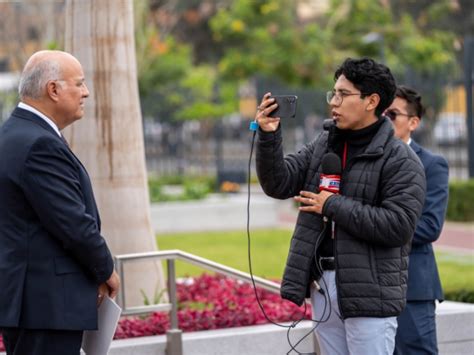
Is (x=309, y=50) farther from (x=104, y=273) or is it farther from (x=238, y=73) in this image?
(x=104, y=273)

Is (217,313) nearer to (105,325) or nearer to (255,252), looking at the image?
(105,325)

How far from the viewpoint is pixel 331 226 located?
4.88 meters

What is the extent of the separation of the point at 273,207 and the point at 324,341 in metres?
13.1

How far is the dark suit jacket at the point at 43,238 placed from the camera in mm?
4336

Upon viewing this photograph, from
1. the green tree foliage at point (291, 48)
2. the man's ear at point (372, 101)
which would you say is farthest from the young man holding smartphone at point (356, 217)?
the green tree foliage at point (291, 48)

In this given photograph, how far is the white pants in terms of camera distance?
471 cm

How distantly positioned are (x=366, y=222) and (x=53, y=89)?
4.93ft

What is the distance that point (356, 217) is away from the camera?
4.68 metres

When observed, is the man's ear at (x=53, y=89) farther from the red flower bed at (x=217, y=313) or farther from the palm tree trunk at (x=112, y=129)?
the palm tree trunk at (x=112, y=129)

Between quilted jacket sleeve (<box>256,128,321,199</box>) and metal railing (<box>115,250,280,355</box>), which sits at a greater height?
quilted jacket sleeve (<box>256,128,321,199</box>)

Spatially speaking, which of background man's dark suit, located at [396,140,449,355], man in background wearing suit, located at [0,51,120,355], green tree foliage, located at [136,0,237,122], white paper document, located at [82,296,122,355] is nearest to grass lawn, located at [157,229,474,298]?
background man's dark suit, located at [396,140,449,355]

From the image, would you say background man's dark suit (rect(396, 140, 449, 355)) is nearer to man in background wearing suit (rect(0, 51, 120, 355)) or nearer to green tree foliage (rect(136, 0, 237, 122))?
man in background wearing suit (rect(0, 51, 120, 355))

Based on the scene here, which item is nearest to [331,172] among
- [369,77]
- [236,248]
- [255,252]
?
[369,77]

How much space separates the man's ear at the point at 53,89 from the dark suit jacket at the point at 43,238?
152mm
